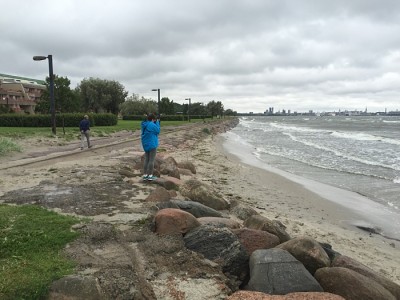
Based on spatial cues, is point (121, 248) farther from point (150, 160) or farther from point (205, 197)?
point (150, 160)

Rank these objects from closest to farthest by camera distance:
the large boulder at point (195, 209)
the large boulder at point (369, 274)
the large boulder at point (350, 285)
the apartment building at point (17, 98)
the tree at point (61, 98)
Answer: the large boulder at point (350, 285) < the large boulder at point (369, 274) < the large boulder at point (195, 209) < the tree at point (61, 98) < the apartment building at point (17, 98)

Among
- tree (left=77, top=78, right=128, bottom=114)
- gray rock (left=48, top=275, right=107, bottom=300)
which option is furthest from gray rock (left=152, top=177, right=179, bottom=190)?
tree (left=77, top=78, right=128, bottom=114)

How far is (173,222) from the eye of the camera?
5527 mm

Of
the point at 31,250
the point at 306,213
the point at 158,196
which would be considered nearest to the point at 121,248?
the point at 31,250

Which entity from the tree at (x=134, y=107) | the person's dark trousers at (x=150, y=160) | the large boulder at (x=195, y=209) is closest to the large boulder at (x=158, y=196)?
the large boulder at (x=195, y=209)

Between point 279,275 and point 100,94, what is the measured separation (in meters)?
76.0

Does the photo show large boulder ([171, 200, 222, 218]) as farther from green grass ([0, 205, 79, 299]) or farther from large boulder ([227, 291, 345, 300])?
large boulder ([227, 291, 345, 300])

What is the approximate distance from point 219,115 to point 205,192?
135969mm

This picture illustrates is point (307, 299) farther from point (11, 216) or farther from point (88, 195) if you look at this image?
point (88, 195)

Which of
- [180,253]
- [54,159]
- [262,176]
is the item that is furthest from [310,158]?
[180,253]

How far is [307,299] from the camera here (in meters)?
3.78

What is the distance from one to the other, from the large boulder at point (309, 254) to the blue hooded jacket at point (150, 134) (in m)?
5.49

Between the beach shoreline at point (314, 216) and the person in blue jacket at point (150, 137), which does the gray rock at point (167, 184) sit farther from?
the beach shoreline at point (314, 216)

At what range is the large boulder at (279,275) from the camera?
4156 mm
